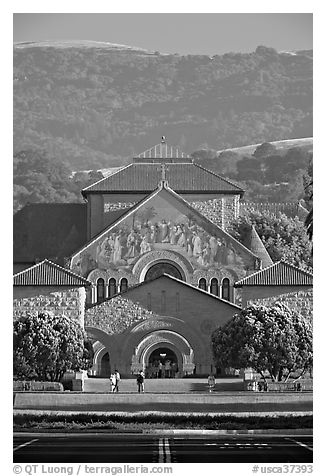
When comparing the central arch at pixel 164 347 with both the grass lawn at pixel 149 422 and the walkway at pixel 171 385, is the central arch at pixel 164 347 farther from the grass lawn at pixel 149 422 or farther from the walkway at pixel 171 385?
the grass lawn at pixel 149 422

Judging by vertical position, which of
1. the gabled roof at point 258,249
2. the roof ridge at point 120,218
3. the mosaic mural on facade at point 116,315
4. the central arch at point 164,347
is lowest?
the central arch at point 164,347

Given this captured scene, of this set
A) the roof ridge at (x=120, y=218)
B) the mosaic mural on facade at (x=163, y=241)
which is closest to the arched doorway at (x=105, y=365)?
the mosaic mural on facade at (x=163, y=241)

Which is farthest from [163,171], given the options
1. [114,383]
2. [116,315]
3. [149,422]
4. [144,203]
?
[149,422]

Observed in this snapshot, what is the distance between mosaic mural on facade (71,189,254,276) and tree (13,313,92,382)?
65.2ft

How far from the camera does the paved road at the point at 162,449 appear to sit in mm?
39594

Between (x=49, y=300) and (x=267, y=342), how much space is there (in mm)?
14767

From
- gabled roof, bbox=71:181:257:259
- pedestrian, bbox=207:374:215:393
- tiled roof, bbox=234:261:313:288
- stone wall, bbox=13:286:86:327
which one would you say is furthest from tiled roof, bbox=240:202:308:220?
pedestrian, bbox=207:374:215:393

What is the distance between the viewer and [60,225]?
120 metres

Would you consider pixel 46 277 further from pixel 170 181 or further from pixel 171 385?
pixel 170 181

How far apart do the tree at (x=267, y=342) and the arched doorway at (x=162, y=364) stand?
345 inches

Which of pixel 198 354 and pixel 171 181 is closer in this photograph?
pixel 198 354

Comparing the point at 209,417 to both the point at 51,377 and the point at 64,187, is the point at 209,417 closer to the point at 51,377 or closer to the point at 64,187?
the point at 51,377
